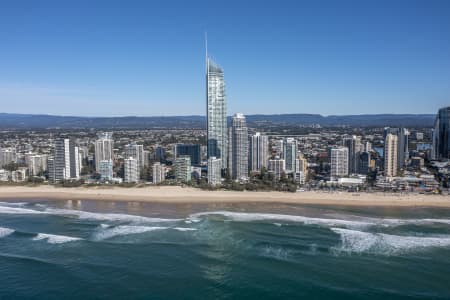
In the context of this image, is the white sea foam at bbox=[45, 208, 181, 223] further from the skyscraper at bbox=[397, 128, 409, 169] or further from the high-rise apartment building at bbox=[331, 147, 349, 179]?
the skyscraper at bbox=[397, 128, 409, 169]

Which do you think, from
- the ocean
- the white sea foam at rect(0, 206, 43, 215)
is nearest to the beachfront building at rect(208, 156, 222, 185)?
the ocean

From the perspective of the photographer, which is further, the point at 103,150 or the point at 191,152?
the point at 191,152

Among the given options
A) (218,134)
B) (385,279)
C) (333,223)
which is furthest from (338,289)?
(218,134)

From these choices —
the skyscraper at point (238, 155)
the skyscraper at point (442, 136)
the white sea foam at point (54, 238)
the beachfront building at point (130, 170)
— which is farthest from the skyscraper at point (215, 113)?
the skyscraper at point (442, 136)

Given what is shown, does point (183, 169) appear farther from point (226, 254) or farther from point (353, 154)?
point (226, 254)

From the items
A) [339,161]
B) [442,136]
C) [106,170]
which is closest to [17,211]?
[106,170]

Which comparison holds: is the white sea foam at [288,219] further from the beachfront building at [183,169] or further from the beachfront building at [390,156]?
the beachfront building at [390,156]

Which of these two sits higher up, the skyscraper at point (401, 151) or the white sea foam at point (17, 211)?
the skyscraper at point (401, 151)
